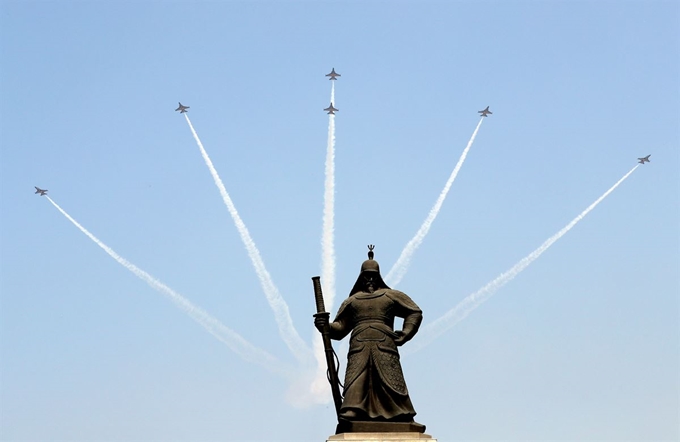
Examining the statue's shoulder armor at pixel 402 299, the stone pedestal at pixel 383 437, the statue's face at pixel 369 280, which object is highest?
the statue's face at pixel 369 280

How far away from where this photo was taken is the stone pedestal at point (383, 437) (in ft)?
76.4

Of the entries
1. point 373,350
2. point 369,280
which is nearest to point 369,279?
point 369,280

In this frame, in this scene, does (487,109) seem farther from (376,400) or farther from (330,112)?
(376,400)

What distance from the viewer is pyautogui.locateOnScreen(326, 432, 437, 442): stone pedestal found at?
23.3m

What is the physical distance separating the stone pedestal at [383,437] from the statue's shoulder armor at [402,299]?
10.1 ft

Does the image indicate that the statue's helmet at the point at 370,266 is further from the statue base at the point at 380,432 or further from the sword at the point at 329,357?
the statue base at the point at 380,432

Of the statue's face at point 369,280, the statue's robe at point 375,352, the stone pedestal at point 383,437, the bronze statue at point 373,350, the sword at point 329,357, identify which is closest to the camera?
the stone pedestal at point 383,437

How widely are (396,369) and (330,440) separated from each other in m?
2.36

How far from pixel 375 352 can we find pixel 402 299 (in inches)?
60.7

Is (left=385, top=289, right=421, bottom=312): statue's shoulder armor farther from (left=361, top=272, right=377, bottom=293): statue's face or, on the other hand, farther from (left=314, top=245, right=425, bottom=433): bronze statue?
(left=361, top=272, right=377, bottom=293): statue's face

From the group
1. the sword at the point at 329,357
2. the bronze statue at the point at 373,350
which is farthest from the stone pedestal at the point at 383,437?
the sword at the point at 329,357

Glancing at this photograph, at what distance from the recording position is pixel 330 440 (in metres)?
23.2

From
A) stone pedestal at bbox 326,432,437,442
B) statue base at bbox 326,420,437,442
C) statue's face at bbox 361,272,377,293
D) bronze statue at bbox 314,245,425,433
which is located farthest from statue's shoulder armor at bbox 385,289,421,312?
stone pedestal at bbox 326,432,437,442

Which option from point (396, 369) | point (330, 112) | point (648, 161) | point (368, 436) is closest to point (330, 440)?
point (368, 436)
